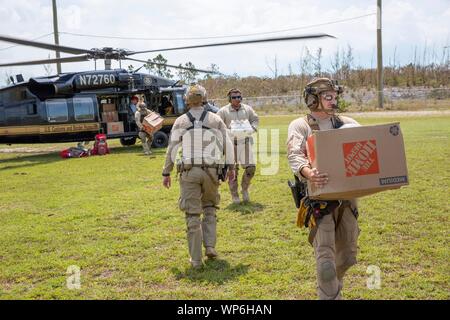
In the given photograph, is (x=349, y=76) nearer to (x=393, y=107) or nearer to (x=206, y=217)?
(x=393, y=107)

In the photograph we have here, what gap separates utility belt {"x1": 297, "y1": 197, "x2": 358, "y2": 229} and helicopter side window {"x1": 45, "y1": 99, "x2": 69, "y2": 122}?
15.2 metres

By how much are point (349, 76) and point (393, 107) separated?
1476cm

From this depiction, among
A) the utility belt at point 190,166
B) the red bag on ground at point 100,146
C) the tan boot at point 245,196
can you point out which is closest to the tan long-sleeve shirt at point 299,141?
the utility belt at point 190,166

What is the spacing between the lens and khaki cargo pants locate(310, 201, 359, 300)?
3943 mm

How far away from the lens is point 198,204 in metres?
5.50

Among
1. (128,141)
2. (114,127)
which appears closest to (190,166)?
(114,127)

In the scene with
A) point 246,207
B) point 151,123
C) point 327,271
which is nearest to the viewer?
point 327,271

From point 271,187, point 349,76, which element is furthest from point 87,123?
point 349,76

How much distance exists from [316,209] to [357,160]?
517 mm

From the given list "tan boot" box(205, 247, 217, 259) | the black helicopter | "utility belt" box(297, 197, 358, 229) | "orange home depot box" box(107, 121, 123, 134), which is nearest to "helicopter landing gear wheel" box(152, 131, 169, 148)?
the black helicopter

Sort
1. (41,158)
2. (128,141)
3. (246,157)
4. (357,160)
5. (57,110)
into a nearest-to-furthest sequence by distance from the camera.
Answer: (357,160) < (246,157) < (41,158) < (57,110) < (128,141)

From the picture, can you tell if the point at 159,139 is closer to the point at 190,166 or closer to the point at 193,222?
the point at 190,166

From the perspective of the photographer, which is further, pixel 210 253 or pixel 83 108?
pixel 83 108

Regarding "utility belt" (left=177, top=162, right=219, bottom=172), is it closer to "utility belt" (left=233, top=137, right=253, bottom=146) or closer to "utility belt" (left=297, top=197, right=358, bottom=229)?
"utility belt" (left=297, top=197, right=358, bottom=229)
